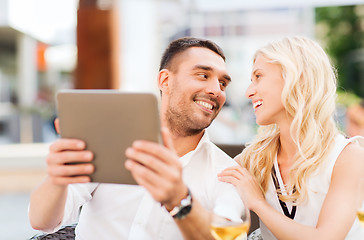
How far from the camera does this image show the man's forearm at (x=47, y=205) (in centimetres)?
127

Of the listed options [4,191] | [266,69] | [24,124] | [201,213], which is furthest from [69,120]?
[24,124]

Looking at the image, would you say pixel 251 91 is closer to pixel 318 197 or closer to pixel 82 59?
pixel 318 197

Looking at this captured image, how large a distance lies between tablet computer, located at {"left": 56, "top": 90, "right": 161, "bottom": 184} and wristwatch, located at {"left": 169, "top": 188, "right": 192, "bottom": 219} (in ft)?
0.44

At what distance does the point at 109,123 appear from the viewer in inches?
41.6

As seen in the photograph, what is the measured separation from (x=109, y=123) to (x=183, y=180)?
0.34 m

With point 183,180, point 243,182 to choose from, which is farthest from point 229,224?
point 243,182

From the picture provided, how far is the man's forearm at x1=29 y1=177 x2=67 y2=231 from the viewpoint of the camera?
127 cm

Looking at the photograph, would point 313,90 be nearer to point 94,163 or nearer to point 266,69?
point 266,69

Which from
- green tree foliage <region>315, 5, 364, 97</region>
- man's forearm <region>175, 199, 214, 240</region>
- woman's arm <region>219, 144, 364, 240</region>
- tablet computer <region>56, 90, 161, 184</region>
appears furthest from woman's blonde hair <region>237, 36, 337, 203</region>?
green tree foliage <region>315, 5, 364, 97</region>

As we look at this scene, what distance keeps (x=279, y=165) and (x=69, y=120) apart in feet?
3.03

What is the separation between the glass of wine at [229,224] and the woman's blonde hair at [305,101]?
0.51 metres

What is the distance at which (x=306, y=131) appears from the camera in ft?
5.18

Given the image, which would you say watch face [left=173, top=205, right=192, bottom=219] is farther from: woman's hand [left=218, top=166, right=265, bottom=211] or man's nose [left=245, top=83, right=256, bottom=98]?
man's nose [left=245, top=83, right=256, bottom=98]

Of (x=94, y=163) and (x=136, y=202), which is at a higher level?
(x=94, y=163)
